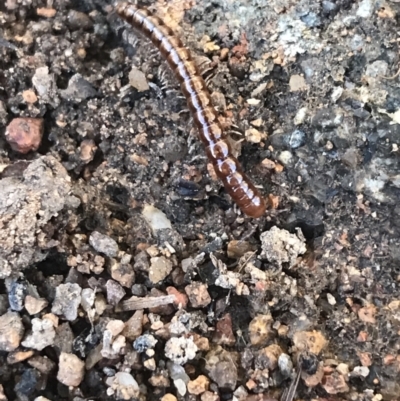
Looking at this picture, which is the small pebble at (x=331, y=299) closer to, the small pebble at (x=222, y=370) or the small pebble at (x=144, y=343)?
the small pebble at (x=222, y=370)

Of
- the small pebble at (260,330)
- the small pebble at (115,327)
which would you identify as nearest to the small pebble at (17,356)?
the small pebble at (115,327)

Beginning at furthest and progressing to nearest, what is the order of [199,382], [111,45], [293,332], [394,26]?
[111,45] → [394,26] → [293,332] → [199,382]

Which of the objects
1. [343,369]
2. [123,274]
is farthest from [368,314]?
[123,274]

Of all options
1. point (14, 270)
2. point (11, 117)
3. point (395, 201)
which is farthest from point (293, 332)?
point (11, 117)

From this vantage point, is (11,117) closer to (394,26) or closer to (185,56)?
(185,56)

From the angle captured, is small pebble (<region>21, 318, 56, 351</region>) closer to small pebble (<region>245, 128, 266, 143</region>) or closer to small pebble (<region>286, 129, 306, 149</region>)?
small pebble (<region>245, 128, 266, 143</region>)

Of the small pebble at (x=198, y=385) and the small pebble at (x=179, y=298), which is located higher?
the small pebble at (x=179, y=298)
